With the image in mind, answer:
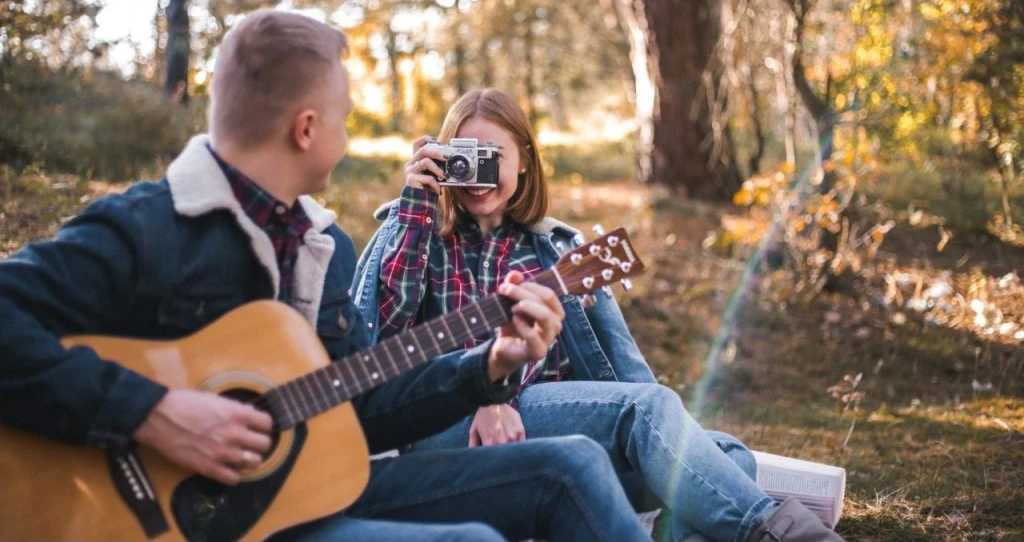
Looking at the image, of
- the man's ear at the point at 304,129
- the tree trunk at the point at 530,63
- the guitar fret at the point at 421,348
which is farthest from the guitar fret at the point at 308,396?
the tree trunk at the point at 530,63

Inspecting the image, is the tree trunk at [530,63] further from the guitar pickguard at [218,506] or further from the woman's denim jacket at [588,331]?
the guitar pickguard at [218,506]

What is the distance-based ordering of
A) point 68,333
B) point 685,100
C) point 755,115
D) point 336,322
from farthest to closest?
1. point 685,100
2. point 755,115
3. point 336,322
4. point 68,333

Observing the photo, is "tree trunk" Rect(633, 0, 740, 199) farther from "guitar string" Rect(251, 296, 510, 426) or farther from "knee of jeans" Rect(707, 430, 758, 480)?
"guitar string" Rect(251, 296, 510, 426)

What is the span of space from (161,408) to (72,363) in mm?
183

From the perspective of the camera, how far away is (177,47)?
24.3 ft

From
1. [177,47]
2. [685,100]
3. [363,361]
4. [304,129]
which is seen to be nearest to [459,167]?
[304,129]

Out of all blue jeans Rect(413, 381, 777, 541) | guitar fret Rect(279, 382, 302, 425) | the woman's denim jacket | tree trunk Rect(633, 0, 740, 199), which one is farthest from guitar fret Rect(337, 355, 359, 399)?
tree trunk Rect(633, 0, 740, 199)

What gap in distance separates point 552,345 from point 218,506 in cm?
145

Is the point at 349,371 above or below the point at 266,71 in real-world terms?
below

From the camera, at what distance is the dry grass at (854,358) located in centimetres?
366

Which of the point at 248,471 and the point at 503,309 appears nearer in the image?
the point at 248,471

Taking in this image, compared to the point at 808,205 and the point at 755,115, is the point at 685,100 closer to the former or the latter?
the point at 755,115

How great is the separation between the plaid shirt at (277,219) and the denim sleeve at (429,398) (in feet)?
1.14

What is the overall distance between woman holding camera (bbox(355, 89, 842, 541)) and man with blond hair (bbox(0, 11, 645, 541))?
525mm
